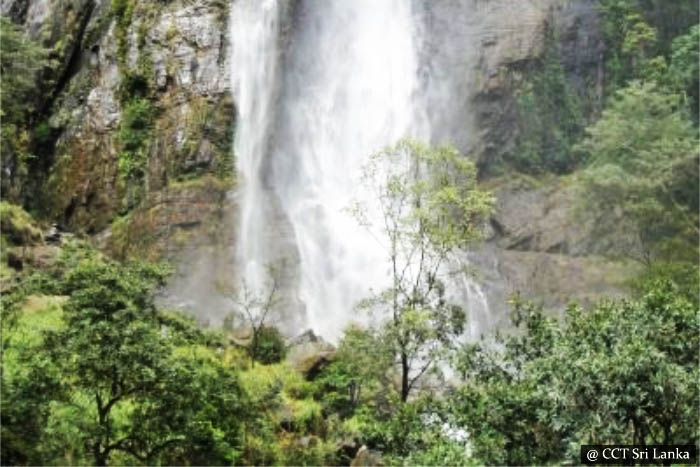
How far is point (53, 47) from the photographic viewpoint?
105 feet

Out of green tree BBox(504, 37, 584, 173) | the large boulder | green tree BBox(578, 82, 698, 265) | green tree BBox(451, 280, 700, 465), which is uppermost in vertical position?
green tree BBox(504, 37, 584, 173)

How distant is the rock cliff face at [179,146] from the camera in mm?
28094

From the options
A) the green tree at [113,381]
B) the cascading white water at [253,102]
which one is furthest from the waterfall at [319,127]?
the green tree at [113,381]

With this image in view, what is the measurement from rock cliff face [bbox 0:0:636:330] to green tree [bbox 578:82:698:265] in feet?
4.48

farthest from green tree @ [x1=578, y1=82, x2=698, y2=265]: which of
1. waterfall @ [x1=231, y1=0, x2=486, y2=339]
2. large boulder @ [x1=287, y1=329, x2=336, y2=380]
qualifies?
large boulder @ [x1=287, y1=329, x2=336, y2=380]

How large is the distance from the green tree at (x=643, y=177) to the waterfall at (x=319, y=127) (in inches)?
276

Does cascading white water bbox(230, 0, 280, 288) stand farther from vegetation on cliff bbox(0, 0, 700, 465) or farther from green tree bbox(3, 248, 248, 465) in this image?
green tree bbox(3, 248, 248, 465)

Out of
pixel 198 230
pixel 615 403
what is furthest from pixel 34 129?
pixel 615 403

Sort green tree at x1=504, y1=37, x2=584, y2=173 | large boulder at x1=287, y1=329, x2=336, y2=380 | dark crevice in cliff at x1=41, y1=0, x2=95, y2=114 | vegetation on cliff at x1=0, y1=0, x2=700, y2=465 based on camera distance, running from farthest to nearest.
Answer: green tree at x1=504, y1=37, x2=584, y2=173
dark crevice in cliff at x1=41, y1=0, x2=95, y2=114
large boulder at x1=287, y1=329, x2=336, y2=380
vegetation on cliff at x1=0, y1=0, x2=700, y2=465

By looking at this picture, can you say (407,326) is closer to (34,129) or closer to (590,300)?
(590,300)

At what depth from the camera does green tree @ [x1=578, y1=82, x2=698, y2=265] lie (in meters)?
28.4

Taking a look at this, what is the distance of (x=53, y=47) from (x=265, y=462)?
22.1 metres

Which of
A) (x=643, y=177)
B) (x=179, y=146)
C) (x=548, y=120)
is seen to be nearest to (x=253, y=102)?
(x=179, y=146)

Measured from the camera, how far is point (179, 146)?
2930cm
